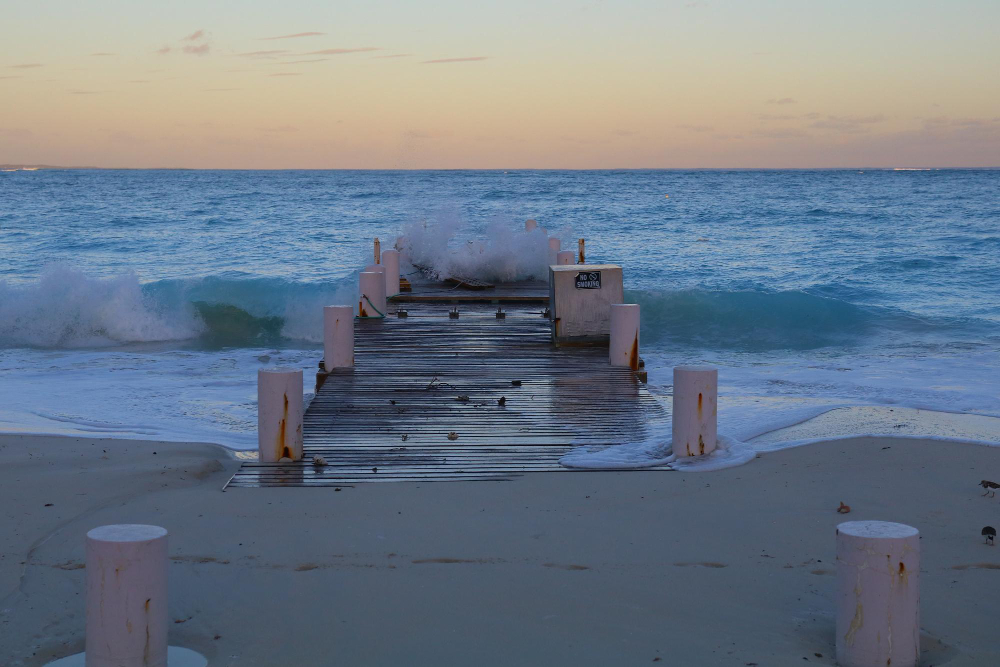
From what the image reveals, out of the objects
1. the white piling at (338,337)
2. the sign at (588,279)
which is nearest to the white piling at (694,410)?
the sign at (588,279)

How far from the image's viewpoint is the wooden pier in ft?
20.4

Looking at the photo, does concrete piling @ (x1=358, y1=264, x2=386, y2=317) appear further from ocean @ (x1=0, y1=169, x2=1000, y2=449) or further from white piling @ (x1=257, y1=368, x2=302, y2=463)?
white piling @ (x1=257, y1=368, x2=302, y2=463)

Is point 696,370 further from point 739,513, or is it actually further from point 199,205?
point 199,205

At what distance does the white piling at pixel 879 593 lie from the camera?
342 centimetres

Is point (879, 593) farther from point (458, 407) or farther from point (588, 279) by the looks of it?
point (588, 279)

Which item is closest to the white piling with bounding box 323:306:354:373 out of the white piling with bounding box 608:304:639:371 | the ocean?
the ocean

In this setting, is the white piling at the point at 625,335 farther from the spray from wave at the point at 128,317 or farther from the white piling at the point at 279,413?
the spray from wave at the point at 128,317

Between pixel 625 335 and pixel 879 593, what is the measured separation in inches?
231

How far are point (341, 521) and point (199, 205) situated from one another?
4907cm

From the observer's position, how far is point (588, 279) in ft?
32.8

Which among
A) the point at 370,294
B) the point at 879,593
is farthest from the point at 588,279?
the point at 879,593

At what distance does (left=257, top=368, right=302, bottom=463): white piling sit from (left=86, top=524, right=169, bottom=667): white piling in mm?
2697

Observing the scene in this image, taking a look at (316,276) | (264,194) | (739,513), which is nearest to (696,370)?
(739,513)

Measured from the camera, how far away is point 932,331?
18359mm
